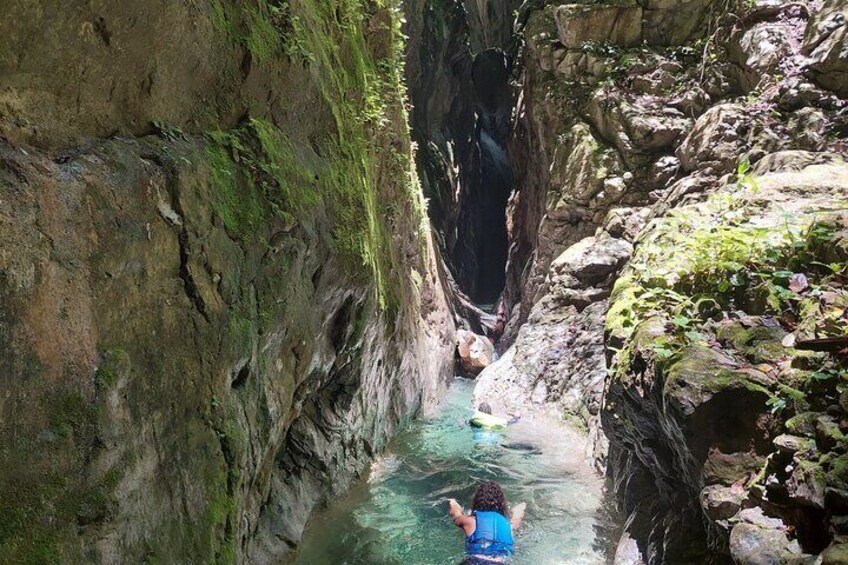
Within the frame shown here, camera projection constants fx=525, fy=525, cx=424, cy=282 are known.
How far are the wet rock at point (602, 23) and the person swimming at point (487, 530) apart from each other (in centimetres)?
1191

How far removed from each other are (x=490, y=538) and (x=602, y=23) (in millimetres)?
12687

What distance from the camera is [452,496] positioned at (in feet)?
23.1

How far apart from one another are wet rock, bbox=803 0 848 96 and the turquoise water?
24.0 feet

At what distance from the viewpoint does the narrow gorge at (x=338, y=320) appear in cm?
252

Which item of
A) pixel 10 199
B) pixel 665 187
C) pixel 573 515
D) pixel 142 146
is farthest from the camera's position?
pixel 665 187

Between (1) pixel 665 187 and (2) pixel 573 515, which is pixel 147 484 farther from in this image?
(1) pixel 665 187

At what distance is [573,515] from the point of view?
6266mm

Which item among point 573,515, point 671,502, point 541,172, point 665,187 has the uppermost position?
point 541,172

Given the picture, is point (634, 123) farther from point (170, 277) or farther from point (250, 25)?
point (170, 277)

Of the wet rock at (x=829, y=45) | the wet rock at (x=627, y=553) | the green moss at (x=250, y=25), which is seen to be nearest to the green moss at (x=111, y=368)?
the green moss at (x=250, y=25)

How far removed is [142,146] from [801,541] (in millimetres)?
4301

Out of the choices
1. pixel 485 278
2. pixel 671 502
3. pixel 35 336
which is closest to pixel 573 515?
pixel 671 502

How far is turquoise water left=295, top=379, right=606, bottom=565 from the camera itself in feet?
17.8

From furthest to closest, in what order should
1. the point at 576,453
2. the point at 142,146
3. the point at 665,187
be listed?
1. the point at 665,187
2. the point at 576,453
3. the point at 142,146
